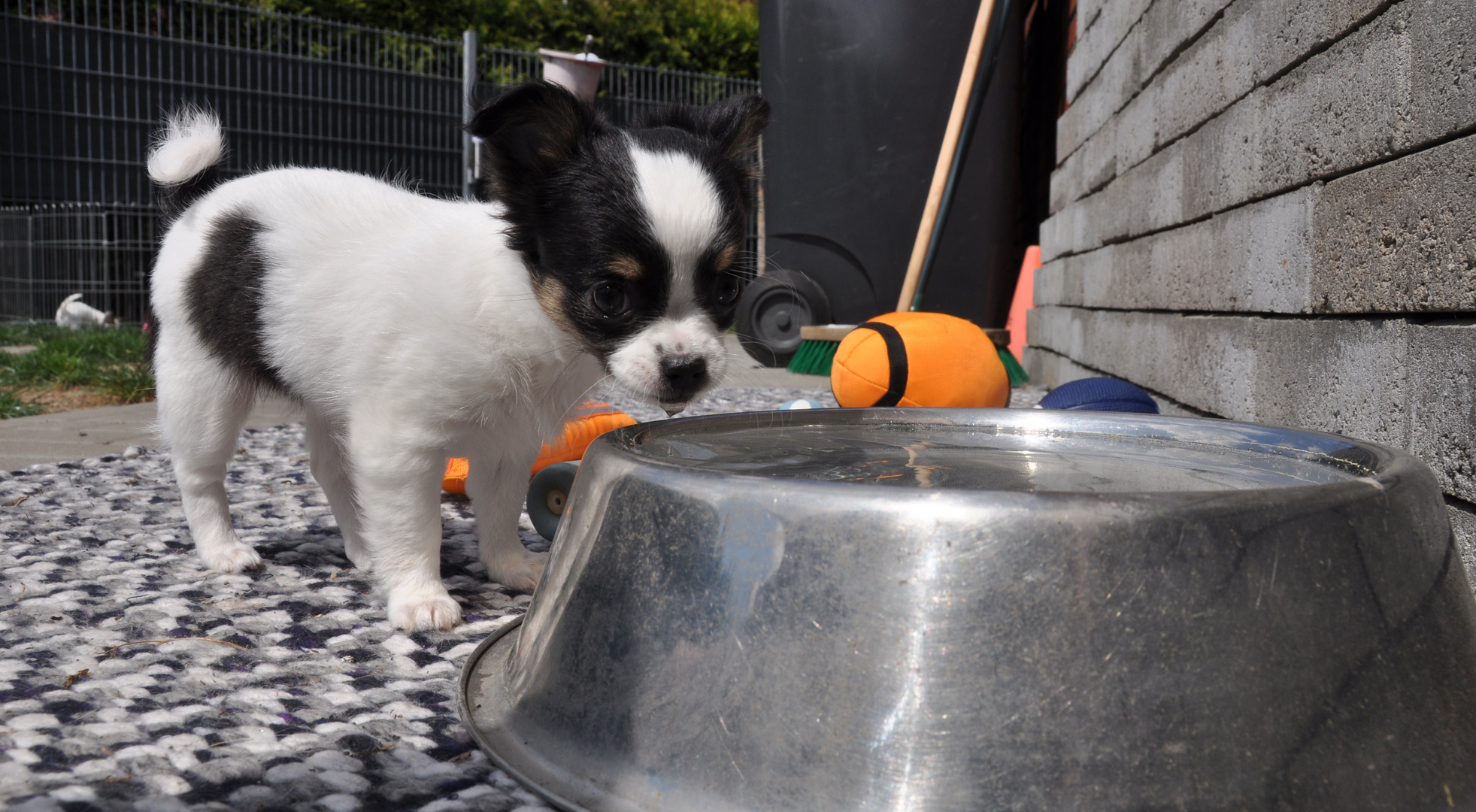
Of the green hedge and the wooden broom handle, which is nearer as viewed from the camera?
the wooden broom handle

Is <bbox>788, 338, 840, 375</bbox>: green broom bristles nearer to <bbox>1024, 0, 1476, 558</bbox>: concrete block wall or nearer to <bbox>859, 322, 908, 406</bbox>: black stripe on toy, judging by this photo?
<bbox>1024, 0, 1476, 558</bbox>: concrete block wall

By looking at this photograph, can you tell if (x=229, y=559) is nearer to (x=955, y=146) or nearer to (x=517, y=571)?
(x=517, y=571)

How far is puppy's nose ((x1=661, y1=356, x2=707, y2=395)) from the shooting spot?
1.82 metres

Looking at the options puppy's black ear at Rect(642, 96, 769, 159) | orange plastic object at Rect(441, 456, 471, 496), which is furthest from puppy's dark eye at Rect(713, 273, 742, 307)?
orange plastic object at Rect(441, 456, 471, 496)

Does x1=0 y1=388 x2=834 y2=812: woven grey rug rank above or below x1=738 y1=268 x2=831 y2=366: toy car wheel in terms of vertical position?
below

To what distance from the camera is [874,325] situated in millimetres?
3303

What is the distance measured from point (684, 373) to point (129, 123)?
29.4 ft

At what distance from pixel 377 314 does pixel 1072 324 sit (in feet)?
11.1

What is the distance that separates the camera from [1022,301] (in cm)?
630

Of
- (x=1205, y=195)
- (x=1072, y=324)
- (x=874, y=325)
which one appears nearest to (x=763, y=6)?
(x=1072, y=324)

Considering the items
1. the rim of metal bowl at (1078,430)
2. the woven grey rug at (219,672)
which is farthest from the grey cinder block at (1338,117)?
the woven grey rug at (219,672)

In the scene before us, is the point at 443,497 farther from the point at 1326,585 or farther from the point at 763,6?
the point at 763,6

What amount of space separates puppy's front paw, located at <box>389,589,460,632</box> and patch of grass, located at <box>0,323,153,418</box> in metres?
3.04

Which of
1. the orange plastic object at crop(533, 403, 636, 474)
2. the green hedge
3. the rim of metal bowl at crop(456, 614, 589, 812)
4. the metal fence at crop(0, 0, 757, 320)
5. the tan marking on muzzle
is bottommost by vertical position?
the rim of metal bowl at crop(456, 614, 589, 812)
